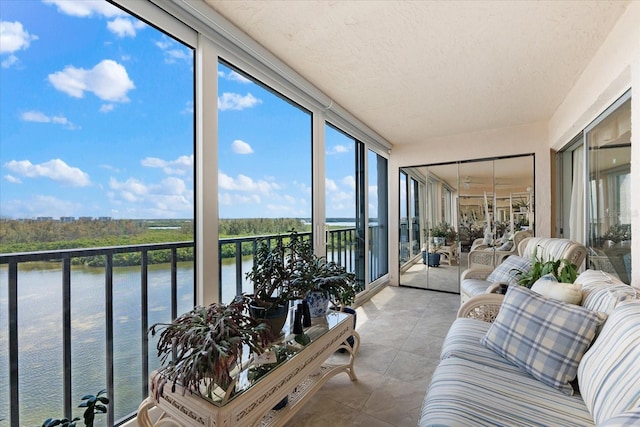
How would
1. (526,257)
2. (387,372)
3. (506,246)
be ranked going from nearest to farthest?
1. (387,372)
2. (526,257)
3. (506,246)

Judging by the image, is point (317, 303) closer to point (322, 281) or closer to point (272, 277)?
point (322, 281)

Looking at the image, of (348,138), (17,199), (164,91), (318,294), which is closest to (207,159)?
(164,91)

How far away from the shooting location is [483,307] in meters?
1.86

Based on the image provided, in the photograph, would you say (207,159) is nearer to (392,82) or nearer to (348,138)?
(392,82)

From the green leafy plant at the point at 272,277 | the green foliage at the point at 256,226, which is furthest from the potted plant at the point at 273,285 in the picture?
the green foliage at the point at 256,226

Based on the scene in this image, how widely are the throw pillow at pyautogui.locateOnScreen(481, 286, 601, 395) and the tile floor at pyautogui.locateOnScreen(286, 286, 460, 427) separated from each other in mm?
676

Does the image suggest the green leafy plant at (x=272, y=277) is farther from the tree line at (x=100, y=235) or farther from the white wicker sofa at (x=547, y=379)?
the white wicker sofa at (x=547, y=379)

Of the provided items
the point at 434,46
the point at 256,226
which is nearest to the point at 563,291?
the point at 434,46

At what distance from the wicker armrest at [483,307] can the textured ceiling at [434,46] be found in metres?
1.69

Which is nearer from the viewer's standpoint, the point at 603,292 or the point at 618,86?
the point at 603,292

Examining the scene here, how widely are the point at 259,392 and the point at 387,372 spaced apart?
1200mm

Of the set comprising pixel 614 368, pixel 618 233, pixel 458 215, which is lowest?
pixel 614 368

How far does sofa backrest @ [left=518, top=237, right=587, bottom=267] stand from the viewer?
2012mm

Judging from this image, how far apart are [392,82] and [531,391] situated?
2.28m
